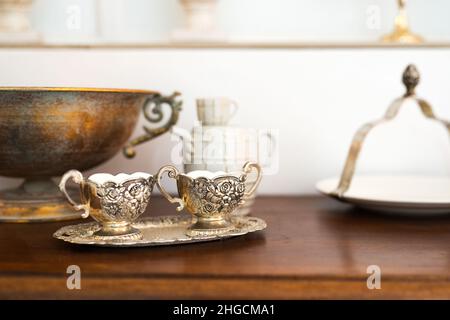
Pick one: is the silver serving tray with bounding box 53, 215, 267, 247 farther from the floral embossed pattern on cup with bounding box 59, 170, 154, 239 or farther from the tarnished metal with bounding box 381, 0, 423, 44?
the tarnished metal with bounding box 381, 0, 423, 44

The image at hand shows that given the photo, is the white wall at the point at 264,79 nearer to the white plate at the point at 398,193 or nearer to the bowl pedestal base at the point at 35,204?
the white plate at the point at 398,193

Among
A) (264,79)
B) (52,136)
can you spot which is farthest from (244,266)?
(264,79)

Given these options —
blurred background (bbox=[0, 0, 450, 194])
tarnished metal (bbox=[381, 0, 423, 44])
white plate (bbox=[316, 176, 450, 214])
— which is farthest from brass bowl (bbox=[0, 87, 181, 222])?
tarnished metal (bbox=[381, 0, 423, 44])

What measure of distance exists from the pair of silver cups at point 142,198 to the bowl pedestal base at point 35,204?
0.13m

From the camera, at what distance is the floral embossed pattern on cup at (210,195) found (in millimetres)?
581

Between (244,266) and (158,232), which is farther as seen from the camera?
(158,232)

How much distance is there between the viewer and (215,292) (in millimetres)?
458

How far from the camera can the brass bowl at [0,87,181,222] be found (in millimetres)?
646

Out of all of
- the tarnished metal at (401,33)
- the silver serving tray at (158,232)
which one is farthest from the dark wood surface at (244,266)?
the tarnished metal at (401,33)

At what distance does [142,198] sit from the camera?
0.57 metres

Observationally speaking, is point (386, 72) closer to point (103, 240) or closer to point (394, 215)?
point (394, 215)

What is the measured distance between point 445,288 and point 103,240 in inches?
12.8

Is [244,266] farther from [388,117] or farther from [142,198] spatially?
[388,117]

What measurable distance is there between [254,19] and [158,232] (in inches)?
22.5
